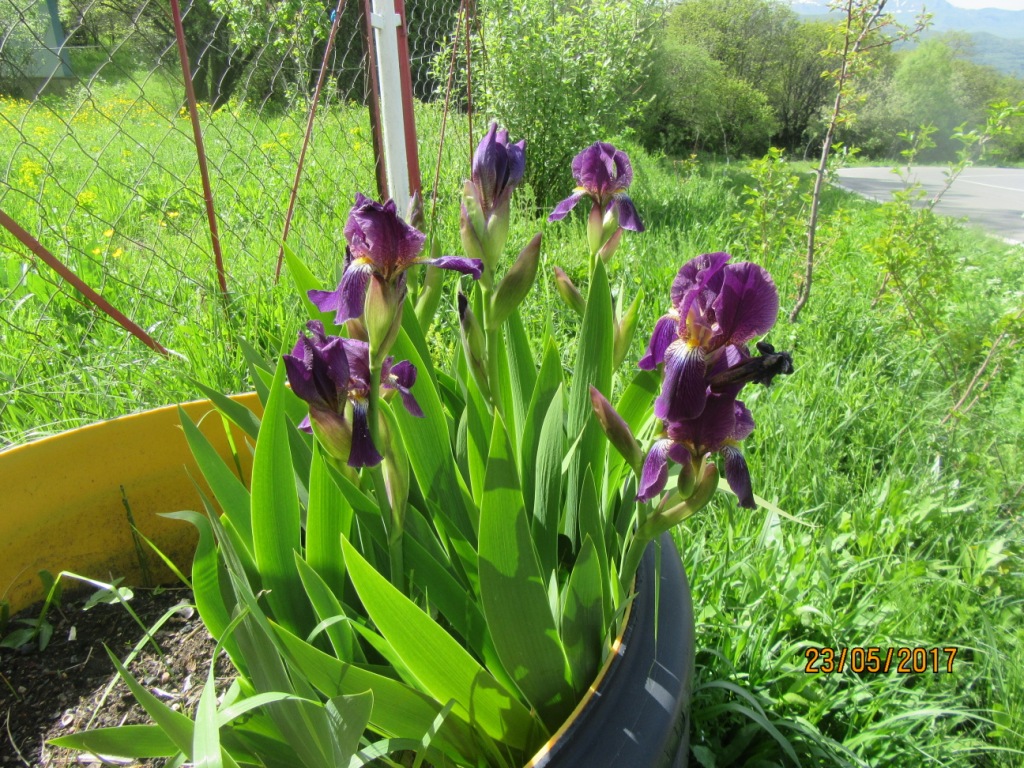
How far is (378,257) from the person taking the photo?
58 centimetres

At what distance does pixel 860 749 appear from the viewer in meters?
0.90

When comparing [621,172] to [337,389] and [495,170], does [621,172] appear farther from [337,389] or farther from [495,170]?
[337,389]

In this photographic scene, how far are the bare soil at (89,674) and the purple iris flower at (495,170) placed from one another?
0.63 meters

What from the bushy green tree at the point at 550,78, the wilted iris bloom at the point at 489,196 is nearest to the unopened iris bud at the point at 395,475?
the wilted iris bloom at the point at 489,196

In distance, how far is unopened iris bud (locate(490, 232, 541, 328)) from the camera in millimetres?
697

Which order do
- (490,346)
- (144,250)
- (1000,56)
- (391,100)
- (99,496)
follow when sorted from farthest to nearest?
(1000,56)
(144,250)
(391,100)
(99,496)
(490,346)

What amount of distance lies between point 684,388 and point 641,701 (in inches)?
11.4

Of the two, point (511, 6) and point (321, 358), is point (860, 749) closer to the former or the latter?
point (321, 358)

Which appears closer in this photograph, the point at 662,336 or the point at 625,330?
the point at 662,336

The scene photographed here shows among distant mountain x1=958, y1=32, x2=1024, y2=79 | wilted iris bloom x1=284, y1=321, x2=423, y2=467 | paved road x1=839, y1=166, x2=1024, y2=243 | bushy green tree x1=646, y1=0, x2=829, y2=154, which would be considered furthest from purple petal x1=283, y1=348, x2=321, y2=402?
distant mountain x1=958, y1=32, x2=1024, y2=79

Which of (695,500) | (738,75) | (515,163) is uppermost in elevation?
(738,75)

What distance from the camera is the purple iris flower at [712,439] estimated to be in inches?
21.7

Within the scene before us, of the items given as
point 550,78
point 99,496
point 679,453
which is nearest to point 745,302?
point 679,453

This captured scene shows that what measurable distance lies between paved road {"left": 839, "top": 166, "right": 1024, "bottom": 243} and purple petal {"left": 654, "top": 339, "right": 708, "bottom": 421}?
5.39m
